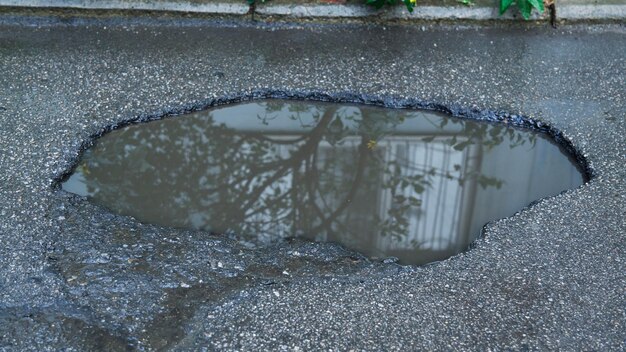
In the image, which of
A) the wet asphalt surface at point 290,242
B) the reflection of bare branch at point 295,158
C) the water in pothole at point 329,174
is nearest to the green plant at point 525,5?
the wet asphalt surface at point 290,242

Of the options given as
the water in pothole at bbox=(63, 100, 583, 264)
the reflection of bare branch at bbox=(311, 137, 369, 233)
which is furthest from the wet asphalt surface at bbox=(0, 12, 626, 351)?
the reflection of bare branch at bbox=(311, 137, 369, 233)

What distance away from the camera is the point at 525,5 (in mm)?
5441

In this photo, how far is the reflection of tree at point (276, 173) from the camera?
3852 millimetres

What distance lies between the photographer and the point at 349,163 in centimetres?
422

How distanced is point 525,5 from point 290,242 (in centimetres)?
275

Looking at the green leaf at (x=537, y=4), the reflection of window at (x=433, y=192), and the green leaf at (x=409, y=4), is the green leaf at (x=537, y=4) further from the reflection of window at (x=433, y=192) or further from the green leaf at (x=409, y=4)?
the reflection of window at (x=433, y=192)

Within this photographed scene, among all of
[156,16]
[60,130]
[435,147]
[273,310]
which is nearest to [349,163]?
[435,147]

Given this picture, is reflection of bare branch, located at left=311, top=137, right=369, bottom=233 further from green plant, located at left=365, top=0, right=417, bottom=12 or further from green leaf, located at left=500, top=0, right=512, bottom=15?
green leaf, located at left=500, top=0, right=512, bottom=15

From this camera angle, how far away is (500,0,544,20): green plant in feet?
17.6

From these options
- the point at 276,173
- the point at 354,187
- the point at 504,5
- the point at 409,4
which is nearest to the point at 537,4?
the point at 504,5

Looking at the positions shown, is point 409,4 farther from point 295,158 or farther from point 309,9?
point 295,158

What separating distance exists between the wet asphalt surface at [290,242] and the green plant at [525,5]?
0.74 ft

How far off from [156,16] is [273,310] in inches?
113

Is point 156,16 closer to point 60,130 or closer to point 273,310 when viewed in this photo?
point 60,130
